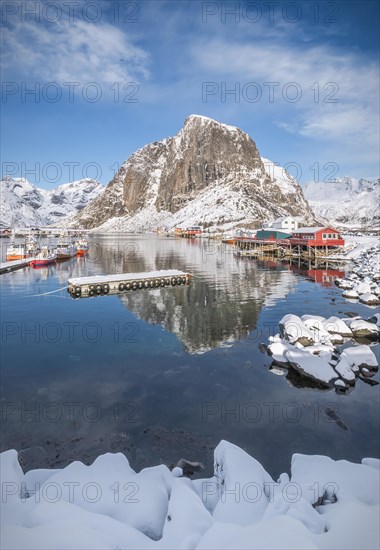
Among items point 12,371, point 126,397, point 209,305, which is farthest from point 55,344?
point 209,305

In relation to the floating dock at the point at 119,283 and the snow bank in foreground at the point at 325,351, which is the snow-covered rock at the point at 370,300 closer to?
the snow bank in foreground at the point at 325,351

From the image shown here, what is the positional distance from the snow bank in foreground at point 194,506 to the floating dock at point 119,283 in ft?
112

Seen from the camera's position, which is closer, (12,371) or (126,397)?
(126,397)

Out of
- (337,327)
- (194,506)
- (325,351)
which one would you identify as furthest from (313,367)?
(194,506)

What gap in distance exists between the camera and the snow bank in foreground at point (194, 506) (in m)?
7.50

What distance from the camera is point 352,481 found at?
10508 mm

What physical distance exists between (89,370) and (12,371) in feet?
16.0

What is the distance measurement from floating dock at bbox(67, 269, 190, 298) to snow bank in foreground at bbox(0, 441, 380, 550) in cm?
3405

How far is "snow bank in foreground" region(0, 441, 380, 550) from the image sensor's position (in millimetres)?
7496

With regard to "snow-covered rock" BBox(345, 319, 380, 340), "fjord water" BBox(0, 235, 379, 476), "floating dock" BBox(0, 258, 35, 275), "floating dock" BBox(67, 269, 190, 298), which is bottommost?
"fjord water" BBox(0, 235, 379, 476)

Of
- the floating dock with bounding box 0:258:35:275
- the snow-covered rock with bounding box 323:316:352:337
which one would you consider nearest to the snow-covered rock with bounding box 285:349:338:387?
the snow-covered rock with bounding box 323:316:352:337

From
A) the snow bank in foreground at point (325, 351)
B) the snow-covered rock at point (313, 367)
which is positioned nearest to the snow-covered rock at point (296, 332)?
the snow bank in foreground at point (325, 351)

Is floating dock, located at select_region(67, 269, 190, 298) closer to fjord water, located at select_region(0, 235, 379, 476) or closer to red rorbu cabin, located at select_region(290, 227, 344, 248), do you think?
fjord water, located at select_region(0, 235, 379, 476)

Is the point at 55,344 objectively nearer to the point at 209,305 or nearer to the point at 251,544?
the point at 209,305
